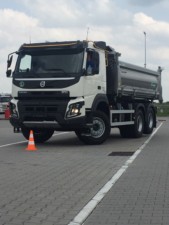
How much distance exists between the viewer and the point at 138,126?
70.6ft

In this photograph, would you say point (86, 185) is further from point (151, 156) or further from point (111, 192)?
point (151, 156)

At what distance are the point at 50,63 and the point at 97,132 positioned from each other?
2811 mm

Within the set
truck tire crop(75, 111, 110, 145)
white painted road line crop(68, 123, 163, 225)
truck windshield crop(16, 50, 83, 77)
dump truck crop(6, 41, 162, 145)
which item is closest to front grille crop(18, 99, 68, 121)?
dump truck crop(6, 41, 162, 145)

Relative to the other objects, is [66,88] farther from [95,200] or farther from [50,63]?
[95,200]

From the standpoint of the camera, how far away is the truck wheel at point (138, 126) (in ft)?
69.2

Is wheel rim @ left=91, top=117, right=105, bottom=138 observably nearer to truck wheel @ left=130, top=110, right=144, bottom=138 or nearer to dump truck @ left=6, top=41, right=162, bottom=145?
dump truck @ left=6, top=41, right=162, bottom=145

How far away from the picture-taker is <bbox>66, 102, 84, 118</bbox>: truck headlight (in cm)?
1653

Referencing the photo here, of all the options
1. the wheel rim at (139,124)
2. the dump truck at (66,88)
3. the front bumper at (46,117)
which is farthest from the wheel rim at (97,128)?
the wheel rim at (139,124)

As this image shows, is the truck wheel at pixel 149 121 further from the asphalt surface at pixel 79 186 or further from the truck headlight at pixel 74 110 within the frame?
the asphalt surface at pixel 79 186

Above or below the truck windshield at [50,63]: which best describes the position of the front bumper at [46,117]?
below

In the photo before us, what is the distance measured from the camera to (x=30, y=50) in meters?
17.5

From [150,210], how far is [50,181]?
3064 millimetres

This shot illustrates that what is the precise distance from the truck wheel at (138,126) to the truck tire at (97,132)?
3.27 m

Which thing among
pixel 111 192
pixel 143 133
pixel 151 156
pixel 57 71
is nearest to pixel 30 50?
pixel 57 71
